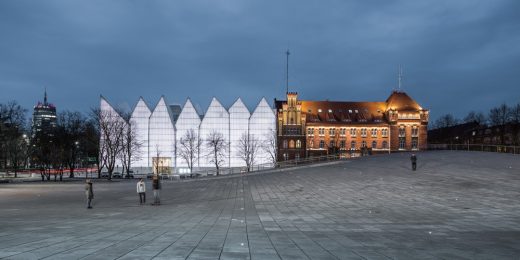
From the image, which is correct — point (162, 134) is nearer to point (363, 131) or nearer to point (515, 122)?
point (363, 131)

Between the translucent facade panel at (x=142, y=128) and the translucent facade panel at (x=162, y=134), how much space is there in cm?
113

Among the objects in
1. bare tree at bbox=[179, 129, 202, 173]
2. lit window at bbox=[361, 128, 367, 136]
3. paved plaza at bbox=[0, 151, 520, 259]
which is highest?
lit window at bbox=[361, 128, 367, 136]

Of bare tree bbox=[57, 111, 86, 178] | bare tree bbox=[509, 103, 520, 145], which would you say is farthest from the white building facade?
bare tree bbox=[509, 103, 520, 145]

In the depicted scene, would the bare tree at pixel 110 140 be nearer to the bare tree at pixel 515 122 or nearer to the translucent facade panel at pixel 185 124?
the translucent facade panel at pixel 185 124

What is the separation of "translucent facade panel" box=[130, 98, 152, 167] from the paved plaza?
71.7 metres

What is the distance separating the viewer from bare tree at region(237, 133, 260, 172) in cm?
10031

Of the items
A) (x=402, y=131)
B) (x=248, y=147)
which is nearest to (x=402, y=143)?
(x=402, y=131)

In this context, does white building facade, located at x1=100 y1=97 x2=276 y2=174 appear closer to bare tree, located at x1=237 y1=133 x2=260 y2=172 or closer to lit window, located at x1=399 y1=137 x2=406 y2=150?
bare tree, located at x1=237 y1=133 x2=260 y2=172

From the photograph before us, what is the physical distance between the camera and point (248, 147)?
331 ft

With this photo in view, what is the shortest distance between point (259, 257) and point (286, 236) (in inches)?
162

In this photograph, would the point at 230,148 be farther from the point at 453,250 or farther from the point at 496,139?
the point at 453,250

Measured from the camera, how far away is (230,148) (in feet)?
341

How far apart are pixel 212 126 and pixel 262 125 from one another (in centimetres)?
1265

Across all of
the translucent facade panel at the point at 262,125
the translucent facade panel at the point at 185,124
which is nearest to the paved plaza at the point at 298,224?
the translucent facade panel at the point at 262,125
